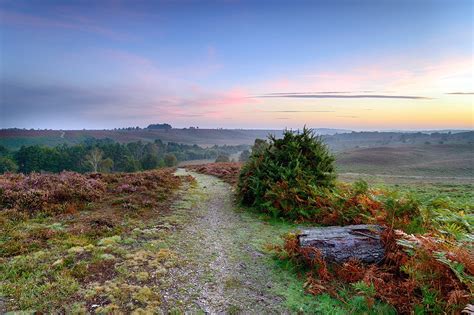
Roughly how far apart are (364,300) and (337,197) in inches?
200

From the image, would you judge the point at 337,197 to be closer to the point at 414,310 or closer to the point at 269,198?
the point at 269,198

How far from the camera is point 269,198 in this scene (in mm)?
10992

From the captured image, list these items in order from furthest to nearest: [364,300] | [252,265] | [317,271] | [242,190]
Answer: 1. [242,190]
2. [252,265]
3. [317,271]
4. [364,300]

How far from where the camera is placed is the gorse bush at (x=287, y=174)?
10469mm

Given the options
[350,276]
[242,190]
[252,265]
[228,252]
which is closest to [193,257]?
[228,252]

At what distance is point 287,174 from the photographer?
36.8ft

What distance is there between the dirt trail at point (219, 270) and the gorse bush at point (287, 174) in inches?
57.1

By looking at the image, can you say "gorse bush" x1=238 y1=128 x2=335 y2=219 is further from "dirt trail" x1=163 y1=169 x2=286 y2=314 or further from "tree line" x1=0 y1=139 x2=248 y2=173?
"tree line" x1=0 y1=139 x2=248 y2=173

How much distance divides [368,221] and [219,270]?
4639 millimetres

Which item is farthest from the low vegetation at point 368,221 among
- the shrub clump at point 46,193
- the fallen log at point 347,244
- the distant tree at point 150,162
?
the distant tree at point 150,162

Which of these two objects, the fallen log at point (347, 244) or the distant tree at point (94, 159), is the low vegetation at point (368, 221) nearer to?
the fallen log at point (347, 244)

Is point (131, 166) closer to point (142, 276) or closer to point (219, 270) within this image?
point (142, 276)

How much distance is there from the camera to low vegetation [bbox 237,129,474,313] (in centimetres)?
445

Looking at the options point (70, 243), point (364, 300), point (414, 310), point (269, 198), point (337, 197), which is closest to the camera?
point (414, 310)
